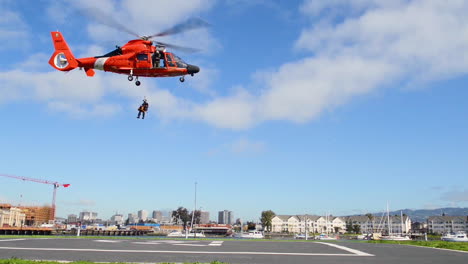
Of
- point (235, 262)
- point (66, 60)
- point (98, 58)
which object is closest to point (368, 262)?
point (235, 262)

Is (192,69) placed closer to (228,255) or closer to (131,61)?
(131,61)

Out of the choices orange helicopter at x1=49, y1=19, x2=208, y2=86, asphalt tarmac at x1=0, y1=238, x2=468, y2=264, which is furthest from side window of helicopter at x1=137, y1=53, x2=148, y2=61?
asphalt tarmac at x1=0, y1=238, x2=468, y2=264

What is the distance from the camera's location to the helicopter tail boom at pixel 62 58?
3428 centimetres

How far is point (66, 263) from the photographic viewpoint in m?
19.0

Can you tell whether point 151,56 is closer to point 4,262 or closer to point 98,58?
point 98,58

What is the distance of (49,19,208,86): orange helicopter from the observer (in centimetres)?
3259

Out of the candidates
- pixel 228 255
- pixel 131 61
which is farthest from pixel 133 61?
pixel 228 255

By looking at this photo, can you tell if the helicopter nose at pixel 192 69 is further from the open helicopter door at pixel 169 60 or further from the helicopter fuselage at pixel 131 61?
the open helicopter door at pixel 169 60

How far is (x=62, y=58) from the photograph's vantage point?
34.5 metres

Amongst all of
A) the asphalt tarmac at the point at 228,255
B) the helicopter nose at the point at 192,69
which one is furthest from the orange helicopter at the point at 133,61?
the asphalt tarmac at the point at 228,255

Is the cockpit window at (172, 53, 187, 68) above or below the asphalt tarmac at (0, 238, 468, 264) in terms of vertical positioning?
above

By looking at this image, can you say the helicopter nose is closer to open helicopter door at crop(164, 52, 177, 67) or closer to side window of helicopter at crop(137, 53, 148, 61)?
open helicopter door at crop(164, 52, 177, 67)

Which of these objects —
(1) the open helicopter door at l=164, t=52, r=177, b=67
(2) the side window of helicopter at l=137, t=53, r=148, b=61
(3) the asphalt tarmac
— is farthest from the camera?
(1) the open helicopter door at l=164, t=52, r=177, b=67

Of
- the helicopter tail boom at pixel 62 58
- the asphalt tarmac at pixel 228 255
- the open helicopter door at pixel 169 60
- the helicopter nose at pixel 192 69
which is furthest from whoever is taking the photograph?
the helicopter nose at pixel 192 69
